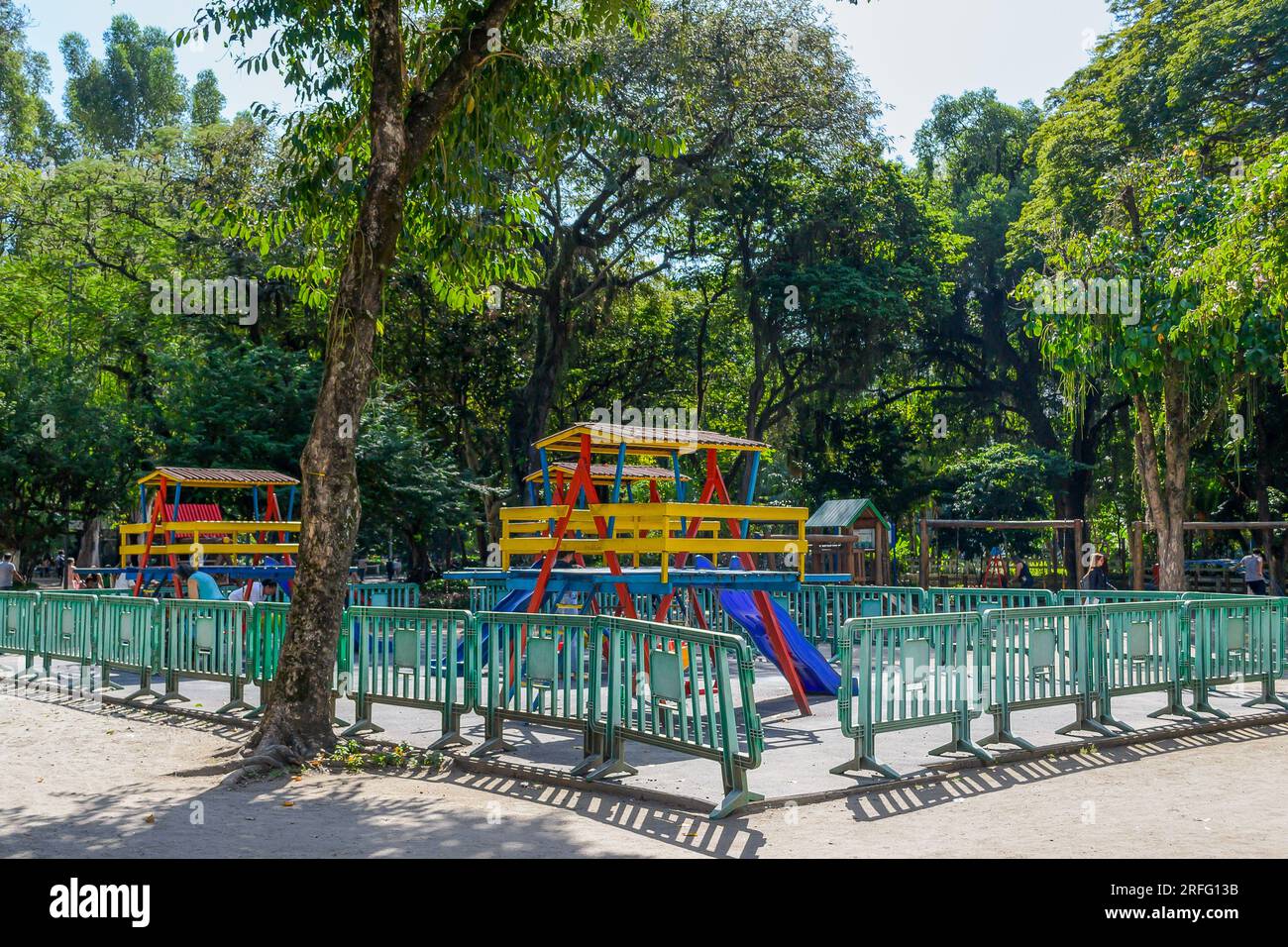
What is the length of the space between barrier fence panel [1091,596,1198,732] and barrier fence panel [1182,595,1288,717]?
257mm

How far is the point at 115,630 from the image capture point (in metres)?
15.2

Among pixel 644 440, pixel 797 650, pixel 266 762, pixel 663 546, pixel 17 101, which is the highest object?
pixel 17 101

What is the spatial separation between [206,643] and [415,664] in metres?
3.86

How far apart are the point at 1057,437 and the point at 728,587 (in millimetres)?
35372

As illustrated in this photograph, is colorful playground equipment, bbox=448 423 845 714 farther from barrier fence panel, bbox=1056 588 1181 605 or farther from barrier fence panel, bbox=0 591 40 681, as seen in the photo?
barrier fence panel, bbox=0 591 40 681

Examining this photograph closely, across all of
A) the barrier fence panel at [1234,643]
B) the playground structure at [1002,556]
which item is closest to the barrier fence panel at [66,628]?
the barrier fence panel at [1234,643]

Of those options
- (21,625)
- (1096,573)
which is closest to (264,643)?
(21,625)

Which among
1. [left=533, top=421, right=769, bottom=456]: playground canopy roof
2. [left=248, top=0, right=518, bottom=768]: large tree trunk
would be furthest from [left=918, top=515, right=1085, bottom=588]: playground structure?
[left=248, top=0, right=518, bottom=768]: large tree trunk

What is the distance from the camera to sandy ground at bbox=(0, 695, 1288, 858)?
23.6ft

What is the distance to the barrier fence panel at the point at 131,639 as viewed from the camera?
47.0 ft

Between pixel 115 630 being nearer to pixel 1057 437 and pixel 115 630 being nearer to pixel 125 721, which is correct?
pixel 125 721

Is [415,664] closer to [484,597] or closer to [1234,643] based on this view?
[1234,643]

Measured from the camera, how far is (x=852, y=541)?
27938mm
